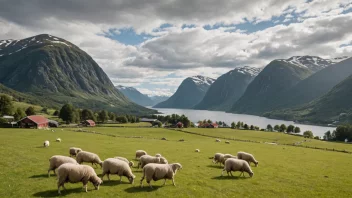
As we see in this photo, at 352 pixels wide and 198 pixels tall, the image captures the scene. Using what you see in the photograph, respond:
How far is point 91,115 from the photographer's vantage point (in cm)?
13925

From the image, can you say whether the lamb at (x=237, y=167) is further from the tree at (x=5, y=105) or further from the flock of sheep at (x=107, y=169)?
the tree at (x=5, y=105)

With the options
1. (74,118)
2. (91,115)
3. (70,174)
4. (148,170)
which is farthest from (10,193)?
(91,115)

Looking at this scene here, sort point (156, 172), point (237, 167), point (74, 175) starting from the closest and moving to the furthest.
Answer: point (74, 175), point (156, 172), point (237, 167)

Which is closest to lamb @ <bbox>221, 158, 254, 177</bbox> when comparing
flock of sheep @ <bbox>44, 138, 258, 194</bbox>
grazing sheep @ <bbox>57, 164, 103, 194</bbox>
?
flock of sheep @ <bbox>44, 138, 258, 194</bbox>

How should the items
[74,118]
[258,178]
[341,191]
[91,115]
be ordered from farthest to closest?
1. [91,115]
2. [74,118]
3. [258,178]
4. [341,191]

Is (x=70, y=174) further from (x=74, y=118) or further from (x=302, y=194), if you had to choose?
(x=74, y=118)

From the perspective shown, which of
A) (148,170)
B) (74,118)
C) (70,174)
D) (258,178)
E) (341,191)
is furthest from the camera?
(74,118)

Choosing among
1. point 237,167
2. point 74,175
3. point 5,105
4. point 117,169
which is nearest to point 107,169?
point 117,169

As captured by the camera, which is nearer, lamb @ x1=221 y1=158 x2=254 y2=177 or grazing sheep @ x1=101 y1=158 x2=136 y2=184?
grazing sheep @ x1=101 y1=158 x2=136 y2=184

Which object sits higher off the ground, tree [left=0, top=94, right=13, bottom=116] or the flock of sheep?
tree [left=0, top=94, right=13, bottom=116]

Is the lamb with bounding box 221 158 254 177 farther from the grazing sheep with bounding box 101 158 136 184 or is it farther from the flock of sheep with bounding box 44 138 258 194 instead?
the grazing sheep with bounding box 101 158 136 184

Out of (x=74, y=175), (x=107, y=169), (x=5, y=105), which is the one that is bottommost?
(x=107, y=169)

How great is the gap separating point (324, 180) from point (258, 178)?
21.2 ft

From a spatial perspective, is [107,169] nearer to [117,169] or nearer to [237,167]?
[117,169]
